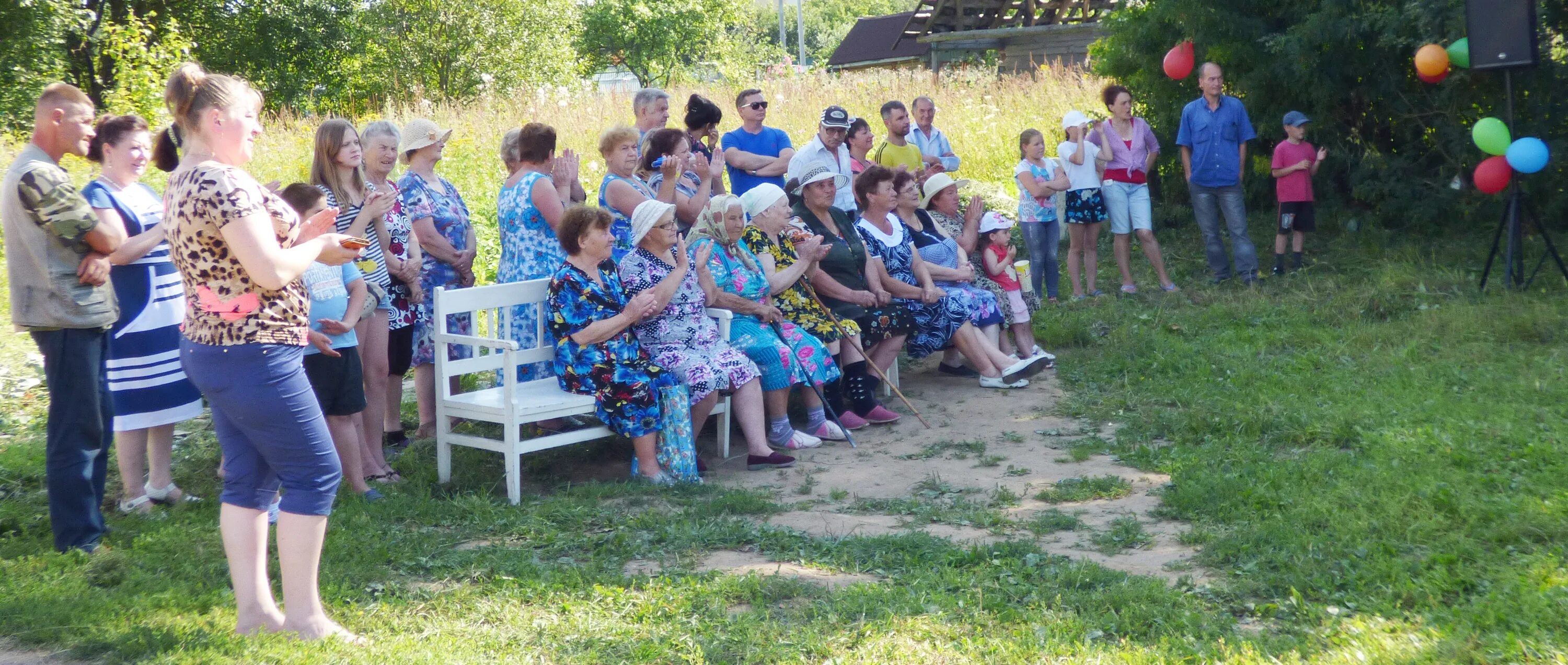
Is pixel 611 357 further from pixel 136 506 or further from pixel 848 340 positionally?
pixel 136 506

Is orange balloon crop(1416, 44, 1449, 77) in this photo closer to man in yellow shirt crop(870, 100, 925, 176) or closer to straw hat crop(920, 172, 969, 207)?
man in yellow shirt crop(870, 100, 925, 176)

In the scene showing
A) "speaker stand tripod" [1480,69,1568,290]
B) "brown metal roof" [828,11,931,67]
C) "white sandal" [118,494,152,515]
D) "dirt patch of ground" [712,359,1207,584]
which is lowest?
"dirt patch of ground" [712,359,1207,584]

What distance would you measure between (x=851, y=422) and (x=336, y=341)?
264 cm

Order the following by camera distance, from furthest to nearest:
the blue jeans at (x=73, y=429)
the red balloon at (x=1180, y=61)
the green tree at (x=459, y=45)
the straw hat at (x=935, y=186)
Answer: the green tree at (x=459, y=45) → the red balloon at (x=1180, y=61) → the straw hat at (x=935, y=186) → the blue jeans at (x=73, y=429)

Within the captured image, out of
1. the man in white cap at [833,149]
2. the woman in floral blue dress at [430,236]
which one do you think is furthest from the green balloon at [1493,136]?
the woman in floral blue dress at [430,236]

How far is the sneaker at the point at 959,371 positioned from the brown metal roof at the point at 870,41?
29.7m

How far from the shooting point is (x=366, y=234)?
5055 mm

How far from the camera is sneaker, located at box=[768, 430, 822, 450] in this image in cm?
582

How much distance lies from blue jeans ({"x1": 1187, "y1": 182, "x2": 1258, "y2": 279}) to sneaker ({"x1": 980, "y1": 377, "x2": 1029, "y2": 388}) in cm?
329

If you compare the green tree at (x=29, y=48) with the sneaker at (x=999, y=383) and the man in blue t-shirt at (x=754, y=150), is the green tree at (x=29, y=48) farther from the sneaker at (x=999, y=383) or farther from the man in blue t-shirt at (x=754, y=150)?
the sneaker at (x=999, y=383)

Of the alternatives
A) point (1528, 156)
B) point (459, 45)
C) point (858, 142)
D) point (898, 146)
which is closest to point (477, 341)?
point (858, 142)

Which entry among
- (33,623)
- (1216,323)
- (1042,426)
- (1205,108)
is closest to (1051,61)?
(1205,108)

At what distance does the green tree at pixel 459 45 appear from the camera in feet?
72.1

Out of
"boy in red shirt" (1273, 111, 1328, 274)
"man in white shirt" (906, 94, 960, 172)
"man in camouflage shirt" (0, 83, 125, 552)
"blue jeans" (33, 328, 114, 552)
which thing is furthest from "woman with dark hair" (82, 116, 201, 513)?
Result: "boy in red shirt" (1273, 111, 1328, 274)
